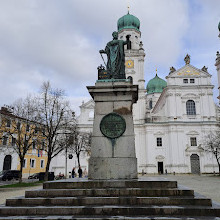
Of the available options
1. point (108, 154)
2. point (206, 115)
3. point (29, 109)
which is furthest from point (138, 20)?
point (108, 154)

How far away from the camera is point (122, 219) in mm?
5422

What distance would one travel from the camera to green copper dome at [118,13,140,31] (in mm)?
52900

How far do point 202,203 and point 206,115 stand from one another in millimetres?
40642

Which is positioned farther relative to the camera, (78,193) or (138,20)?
(138,20)

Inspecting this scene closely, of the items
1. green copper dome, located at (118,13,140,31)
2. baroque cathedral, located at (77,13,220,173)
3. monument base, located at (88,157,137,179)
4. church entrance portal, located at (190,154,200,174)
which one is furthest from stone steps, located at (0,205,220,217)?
green copper dome, located at (118,13,140,31)

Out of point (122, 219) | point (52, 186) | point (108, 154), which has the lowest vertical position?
point (122, 219)

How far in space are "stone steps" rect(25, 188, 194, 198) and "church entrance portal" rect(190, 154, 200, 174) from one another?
1497 inches

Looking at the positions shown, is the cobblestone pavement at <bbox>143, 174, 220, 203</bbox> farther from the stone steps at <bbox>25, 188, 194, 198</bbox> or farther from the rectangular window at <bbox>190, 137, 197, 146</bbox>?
the rectangular window at <bbox>190, 137, 197, 146</bbox>

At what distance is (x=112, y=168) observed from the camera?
28.4 feet

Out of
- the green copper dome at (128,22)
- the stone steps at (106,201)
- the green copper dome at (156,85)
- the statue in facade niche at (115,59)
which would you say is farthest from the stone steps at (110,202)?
the green copper dome at (156,85)

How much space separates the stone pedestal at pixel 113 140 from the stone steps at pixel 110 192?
1633 mm

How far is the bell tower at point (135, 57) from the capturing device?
47.1 m

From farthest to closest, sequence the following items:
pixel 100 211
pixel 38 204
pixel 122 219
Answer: pixel 38 204
pixel 100 211
pixel 122 219

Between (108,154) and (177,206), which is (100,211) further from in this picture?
(108,154)
